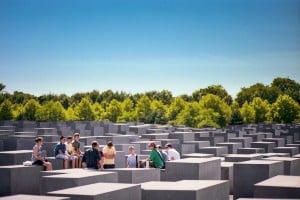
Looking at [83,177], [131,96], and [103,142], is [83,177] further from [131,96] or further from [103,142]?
[131,96]

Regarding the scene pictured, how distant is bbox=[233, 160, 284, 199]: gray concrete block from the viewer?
13656 mm

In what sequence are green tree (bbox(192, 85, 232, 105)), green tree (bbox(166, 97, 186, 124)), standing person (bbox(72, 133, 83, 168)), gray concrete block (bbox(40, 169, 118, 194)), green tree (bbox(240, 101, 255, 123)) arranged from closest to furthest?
1. gray concrete block (bbox(40, 169, 118, 194))
2. standing person (bbox(72, 133, 83, 168))
3. green tree (bbox(166, 97, 186, 124))
4. green tree (bbox(240, 101, 255, 123))
5. green tree (bbox(192, 85, 232, 105))

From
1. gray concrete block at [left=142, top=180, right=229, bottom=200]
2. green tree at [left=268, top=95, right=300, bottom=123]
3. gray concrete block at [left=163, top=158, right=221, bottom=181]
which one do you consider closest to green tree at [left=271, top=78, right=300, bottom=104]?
green tree at [left=268, top=95, right=300, bottom=123]

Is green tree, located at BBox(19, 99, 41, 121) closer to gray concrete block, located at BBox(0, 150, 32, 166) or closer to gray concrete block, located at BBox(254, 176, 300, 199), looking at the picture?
gray concrete block, located at BBox(0, 150, 32, 166)

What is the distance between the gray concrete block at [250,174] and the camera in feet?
44.8

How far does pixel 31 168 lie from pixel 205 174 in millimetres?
4247

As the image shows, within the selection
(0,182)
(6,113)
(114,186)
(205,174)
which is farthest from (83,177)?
(6,113)

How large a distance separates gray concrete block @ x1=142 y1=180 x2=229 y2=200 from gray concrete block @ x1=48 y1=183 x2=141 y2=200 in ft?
0.83

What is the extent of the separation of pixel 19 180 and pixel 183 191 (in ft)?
16.0

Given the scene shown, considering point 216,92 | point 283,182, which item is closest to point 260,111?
point 216,92

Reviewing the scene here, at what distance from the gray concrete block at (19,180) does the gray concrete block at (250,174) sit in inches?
192

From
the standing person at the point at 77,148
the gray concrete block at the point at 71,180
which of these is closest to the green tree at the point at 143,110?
the standing person at the point at 77,148

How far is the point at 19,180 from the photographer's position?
42.8 ft

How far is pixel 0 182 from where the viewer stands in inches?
503
